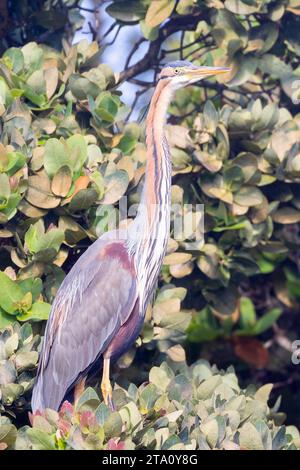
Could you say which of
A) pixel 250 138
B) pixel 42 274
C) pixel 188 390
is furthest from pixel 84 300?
pixel 250 138

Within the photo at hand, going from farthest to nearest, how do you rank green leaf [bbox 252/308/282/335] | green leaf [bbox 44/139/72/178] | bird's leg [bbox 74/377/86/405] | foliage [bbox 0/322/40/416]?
green leaf [bbox 252/308/282/335]
bird's leg [bbox 74/377/86/405]
green leaf [bbox 44/139/72/178]
foliage [bbox 0/322/40/416]

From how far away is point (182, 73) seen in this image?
4422mm

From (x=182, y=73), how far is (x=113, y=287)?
3.10ft

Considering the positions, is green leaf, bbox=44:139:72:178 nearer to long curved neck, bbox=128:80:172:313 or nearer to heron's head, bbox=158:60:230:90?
long curved neck, bbox=128:80:172:313

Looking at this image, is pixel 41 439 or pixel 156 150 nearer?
pixel 41 439

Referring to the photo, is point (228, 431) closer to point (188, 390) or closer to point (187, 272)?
point (188, 390)

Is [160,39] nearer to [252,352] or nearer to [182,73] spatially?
[182,73]

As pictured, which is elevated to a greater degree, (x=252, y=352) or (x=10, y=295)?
(x=10, y=295)

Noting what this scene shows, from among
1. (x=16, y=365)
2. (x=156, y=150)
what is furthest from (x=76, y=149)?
(x=16, y=365)

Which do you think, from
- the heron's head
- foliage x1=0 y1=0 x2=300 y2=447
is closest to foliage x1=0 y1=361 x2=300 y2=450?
foliage x1=0 y1=0 x2=300 y2=447

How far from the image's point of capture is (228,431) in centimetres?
378

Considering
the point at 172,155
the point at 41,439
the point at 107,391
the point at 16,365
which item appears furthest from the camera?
the point at 172,155

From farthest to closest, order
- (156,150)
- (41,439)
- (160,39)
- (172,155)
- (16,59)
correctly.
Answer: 1. (160,39)
2. (172,155)
3. (16,59)
4. (156,150)
5. (41,439)

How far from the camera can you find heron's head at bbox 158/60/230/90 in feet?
14.5
